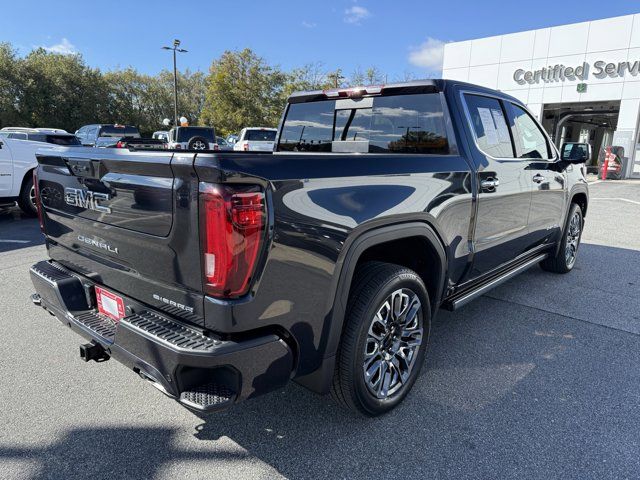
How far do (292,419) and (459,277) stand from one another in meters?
1.52

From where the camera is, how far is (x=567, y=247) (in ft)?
17.2

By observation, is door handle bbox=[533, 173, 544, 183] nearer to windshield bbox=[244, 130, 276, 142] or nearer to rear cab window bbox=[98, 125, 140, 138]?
windshield bbox=[244, 130, 276, 142]

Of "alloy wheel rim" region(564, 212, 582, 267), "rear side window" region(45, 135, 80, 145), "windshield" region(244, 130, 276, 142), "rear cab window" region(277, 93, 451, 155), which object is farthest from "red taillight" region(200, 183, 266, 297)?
"windshield" region(244, 130, 276, 142)

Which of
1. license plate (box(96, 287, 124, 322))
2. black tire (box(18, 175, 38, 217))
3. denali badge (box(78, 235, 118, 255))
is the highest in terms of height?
denali badge (box(78, 235, 118, 255))

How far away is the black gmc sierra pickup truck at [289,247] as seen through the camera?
176 centimetres

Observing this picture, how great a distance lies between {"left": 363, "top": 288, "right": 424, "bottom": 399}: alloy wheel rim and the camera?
2.47 metres

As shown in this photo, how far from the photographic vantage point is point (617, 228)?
8.50m

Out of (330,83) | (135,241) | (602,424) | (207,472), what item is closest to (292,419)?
(207,472)

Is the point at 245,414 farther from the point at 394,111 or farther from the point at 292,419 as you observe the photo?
the point at 394,111

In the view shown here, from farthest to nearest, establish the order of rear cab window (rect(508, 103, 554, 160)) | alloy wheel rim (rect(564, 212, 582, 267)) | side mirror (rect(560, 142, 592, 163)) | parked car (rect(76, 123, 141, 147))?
1. parked car (rect(76, 123, 141, 147))
2. alloy wheel rim (rect(564, 212, 582, 267))
3. side mirror (rect(560, 142, 592, 163))
4. rear cab window (rect(508, 103, 554, 160))

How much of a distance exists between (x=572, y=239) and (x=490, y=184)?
2924 mm

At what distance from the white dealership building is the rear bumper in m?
23.1

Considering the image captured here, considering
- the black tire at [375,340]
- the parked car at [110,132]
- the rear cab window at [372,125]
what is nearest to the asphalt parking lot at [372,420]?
the black tire at [375,340]

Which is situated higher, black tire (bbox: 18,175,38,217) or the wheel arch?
the wheel arch
